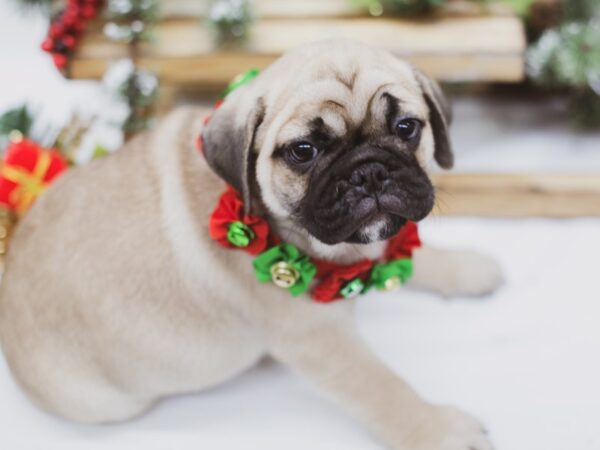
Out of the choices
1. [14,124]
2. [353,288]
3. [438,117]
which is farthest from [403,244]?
[14,124]

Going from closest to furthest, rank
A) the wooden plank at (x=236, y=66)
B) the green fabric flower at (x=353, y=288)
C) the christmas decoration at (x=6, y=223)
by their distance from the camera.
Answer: the green fabric flower at (x=353, y=288) → the christmas decoration at (x=6, y=223) → the wooden plank at (x=236, y=66)

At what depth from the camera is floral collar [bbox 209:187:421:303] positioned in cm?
244

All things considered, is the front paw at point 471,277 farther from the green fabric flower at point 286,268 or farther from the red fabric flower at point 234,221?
the red fabric flower at point 234,221

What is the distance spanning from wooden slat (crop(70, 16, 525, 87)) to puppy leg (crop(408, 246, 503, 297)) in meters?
1.02

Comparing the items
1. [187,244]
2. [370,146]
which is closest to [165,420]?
[187,244]

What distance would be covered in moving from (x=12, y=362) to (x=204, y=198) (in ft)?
3.59

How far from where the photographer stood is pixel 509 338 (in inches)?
127

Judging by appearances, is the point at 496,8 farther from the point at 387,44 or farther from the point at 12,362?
the point at 12,362

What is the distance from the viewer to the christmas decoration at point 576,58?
3750mm

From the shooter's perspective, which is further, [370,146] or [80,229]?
[80,229]

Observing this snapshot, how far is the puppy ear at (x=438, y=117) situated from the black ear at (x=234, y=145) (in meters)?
0.65

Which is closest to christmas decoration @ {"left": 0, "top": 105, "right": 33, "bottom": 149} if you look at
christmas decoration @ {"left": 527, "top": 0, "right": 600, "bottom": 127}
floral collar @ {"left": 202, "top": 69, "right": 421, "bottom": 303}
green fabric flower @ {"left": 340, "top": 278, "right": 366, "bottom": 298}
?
floral collar @ {"left": 202, "top": 69, "right": 421, "bottom": 303}

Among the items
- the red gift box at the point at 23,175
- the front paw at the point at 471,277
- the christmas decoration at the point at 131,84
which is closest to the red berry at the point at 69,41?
the christmas decoration at the point at 131,84

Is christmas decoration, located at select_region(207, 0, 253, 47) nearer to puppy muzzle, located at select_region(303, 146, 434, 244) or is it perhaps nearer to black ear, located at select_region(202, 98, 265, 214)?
black ear, located at select_region(202, 98, 265, 214)
